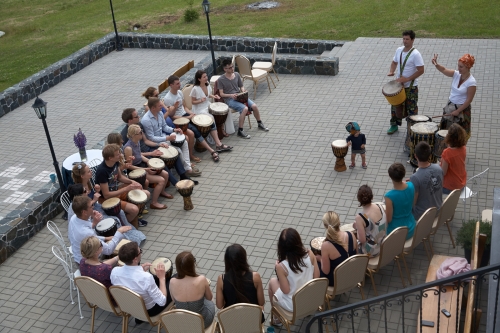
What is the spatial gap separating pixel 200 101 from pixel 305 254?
16.1 feet

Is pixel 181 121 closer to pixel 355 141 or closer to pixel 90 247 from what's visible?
pixel 355 141

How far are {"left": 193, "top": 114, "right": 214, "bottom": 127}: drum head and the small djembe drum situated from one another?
1617 millimetres

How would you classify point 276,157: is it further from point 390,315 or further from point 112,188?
point 390,315

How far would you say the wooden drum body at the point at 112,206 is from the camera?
24.0 feet

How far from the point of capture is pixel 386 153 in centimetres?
927

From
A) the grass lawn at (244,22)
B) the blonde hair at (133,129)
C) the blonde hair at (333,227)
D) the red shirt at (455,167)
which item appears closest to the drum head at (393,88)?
the red shirt at (455,167)

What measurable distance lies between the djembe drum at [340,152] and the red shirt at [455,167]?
180 centimetres

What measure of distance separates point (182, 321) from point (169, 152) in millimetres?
3856

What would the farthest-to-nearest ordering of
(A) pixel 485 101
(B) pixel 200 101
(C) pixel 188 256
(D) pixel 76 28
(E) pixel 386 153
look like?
(D) pixel 76 28 < (A) pixel 485 101 < (B) pixel 200 101 < (E) pixel 386 153 < (C) pixel 188 256

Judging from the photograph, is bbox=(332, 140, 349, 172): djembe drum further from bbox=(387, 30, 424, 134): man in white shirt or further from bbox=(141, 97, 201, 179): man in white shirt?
bbox=(141, 97, 201, 179): man in white shirt

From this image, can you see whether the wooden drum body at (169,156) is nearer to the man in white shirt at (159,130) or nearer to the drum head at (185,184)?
the man in white shirt at (159,130)

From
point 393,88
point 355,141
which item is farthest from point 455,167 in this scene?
point 393,88

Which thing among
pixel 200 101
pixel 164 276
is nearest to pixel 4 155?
pixel 200 101

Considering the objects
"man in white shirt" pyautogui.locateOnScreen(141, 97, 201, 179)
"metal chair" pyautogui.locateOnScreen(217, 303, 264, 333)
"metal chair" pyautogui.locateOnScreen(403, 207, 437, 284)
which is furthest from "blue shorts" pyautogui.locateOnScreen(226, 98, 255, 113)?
"metal chair" pyautogui.locateOnScreen(217, 303, 264, 333)
